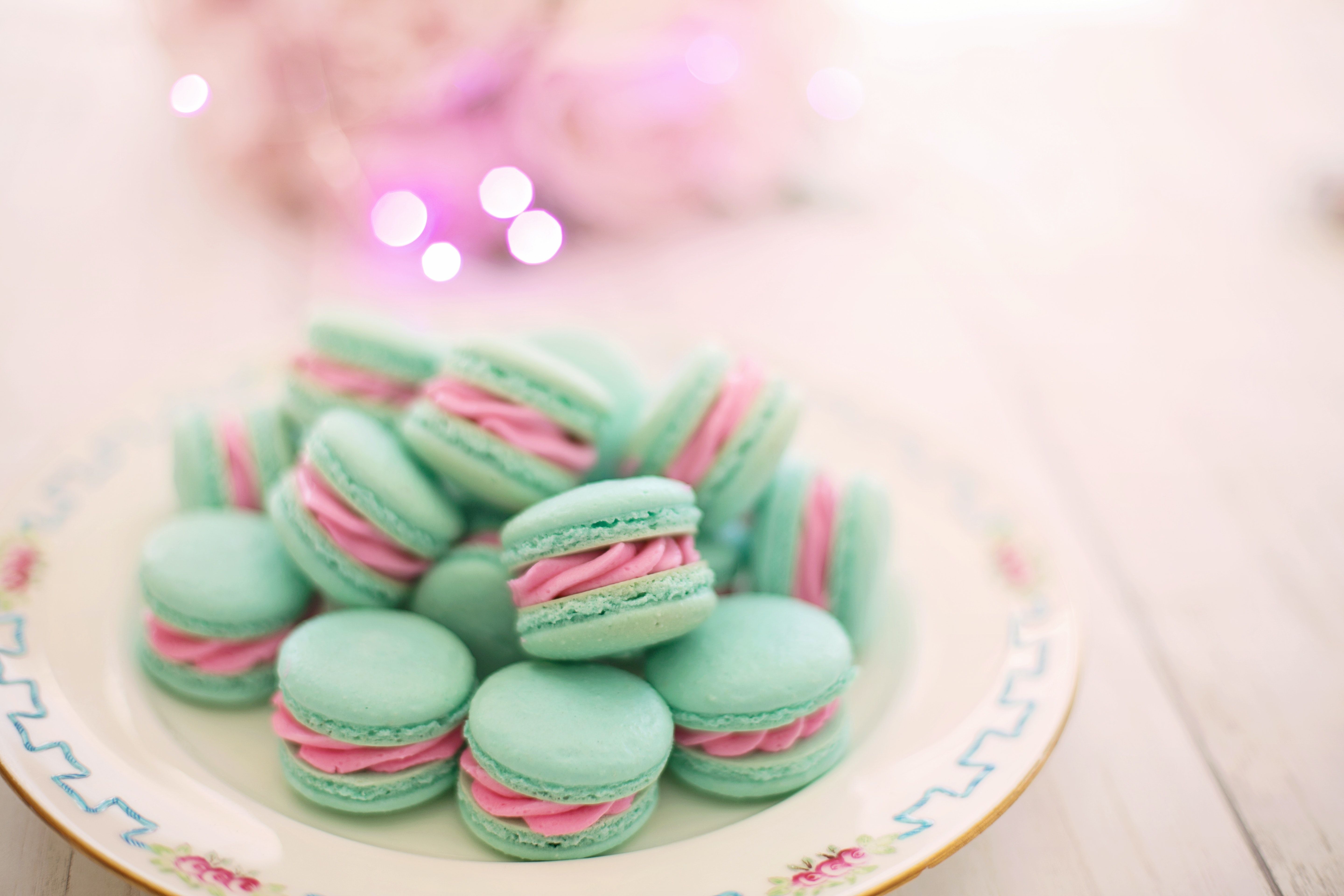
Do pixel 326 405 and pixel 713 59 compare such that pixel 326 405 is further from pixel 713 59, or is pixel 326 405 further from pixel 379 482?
pixel 713 59

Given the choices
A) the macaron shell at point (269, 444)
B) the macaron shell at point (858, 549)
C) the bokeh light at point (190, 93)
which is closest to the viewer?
the macaron shell at point (858, 549)

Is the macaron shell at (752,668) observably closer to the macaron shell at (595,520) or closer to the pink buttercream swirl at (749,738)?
the pink buttercream swirl at (749,738)

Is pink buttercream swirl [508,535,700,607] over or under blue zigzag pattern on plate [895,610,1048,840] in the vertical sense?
over

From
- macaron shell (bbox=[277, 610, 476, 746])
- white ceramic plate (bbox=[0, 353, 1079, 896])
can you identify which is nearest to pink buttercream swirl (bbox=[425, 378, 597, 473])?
macaron shell (bbox=[277, 610, 476, 746])

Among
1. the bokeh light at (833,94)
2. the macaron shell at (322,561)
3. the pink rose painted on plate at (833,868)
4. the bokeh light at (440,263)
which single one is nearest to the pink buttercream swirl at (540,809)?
the pink rose painted on plate at (833,868)

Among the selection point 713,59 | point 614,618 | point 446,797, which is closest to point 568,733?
point 614,618

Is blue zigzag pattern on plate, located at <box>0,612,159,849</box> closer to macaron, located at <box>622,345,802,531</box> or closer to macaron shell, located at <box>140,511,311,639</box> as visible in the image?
macaron shell, located at <box>140,511,311,639</box>
